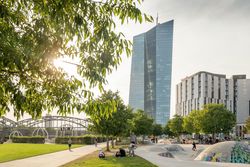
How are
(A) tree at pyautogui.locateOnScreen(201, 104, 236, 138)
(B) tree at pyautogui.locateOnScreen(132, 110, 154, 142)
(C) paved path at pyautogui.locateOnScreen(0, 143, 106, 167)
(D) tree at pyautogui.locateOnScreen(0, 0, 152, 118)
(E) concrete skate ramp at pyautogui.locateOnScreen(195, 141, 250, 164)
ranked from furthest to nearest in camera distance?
(A) tree at pyautogui.locateOnScreen(201, 104, 236, 138) → (B) tree at pyautogui.locateOnScreen(132, 110, 154, 142) → (E) concrete skate ramp at pyautogui.locateOnScreen(195, 141, 250, 164) → (C) paved path at pyautogui.locateOnScreen(0, 143, 106, 167) → (D) tree at pyautogui.locateOnScreen(0, 0, 152, 118)

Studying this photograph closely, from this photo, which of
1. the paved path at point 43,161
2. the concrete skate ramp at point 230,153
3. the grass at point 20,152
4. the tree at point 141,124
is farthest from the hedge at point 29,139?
the concrete skate ramp at point 230,153

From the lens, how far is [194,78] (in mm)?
170500

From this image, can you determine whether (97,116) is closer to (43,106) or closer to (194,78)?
(43,106)

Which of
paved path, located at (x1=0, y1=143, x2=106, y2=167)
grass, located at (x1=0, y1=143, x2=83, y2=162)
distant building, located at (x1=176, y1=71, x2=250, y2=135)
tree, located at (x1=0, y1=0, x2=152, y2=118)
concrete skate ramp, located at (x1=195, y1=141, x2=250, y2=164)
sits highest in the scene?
distant building, located at (x1=176, y1=71, x2=250, y2=135)

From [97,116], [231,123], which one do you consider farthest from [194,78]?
[97,116]

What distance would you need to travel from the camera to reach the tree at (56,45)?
5664 mm

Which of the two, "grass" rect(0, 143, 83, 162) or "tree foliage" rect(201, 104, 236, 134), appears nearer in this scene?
"grass" rect(0, 143, 83, 162)

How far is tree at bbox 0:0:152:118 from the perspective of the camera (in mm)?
5664

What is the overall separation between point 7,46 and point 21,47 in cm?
35

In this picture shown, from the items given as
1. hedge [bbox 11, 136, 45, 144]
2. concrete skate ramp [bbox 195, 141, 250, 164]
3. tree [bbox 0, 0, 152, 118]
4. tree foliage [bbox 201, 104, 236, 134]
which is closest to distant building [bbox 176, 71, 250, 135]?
tree foliage [bbox 201, 104, 236, 134]

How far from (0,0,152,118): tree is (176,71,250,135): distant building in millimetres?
158968

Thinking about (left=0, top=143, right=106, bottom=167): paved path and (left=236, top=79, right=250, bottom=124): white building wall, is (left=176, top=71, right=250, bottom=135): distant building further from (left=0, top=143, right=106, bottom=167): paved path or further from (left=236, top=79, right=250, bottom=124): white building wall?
(left=0, top=143, right=106, bottom=167): paved path

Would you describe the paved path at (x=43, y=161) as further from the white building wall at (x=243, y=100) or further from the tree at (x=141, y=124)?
the white building wall at (x=243, y=100)

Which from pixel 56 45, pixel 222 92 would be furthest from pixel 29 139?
pixel 222 92
